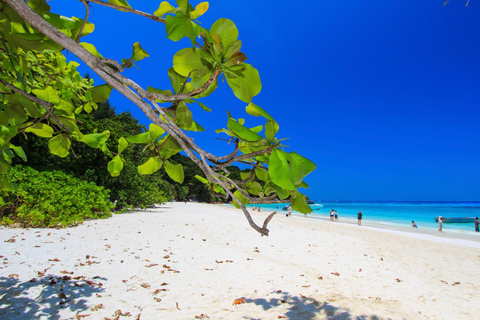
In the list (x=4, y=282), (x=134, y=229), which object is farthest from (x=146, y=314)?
(x=134, y=229)

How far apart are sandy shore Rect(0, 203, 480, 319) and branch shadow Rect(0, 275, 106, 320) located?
13 millimetres

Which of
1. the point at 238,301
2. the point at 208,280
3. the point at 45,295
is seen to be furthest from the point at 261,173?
the point at 208,280

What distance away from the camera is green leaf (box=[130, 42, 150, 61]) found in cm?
87

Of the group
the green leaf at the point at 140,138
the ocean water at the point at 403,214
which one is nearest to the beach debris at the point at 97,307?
the green leaf at the point at 140,138

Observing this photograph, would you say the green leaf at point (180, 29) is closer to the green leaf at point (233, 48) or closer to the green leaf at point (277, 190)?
the green leaf at point (233, 48)

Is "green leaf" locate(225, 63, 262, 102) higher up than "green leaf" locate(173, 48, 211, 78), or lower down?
lower down

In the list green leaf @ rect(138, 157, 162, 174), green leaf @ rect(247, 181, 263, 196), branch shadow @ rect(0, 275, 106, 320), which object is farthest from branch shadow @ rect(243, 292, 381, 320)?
green leaf @ rect(138, 157, 162, 174)

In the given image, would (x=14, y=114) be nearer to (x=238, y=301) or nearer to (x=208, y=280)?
(x=238, y=301)

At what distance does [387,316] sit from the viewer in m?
3.85

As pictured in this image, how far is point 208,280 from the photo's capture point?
4984 millimetres

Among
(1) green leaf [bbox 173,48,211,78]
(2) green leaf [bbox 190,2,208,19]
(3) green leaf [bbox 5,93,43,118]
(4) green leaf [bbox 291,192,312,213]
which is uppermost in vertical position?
(2) green leaf [bbox 190,2,208,19]

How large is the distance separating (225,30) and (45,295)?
493 centimetres

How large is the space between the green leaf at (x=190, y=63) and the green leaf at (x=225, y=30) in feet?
0.30

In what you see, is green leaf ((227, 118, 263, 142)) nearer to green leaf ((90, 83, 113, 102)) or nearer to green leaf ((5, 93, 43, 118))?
green leaf ((90, 83, 113, 102))
